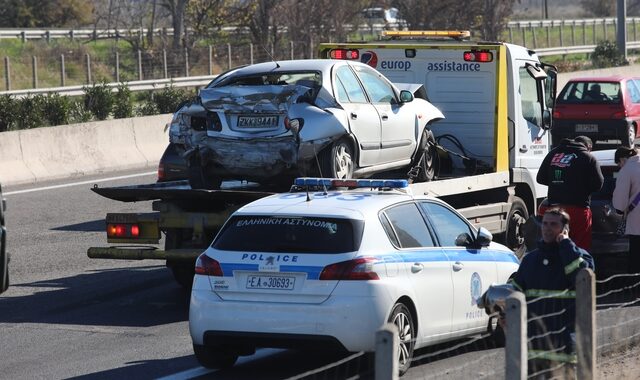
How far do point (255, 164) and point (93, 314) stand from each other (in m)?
2.18

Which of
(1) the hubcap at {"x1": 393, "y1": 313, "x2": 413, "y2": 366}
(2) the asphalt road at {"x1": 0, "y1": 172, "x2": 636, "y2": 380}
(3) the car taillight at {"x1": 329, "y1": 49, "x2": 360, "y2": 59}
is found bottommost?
(2) the asphalt road at {"x1": 0, "y1": 172, "x2": 636, "y2": 380}

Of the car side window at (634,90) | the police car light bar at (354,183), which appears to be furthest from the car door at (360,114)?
the car side window at (634,90)

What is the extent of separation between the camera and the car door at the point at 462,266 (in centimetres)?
1003

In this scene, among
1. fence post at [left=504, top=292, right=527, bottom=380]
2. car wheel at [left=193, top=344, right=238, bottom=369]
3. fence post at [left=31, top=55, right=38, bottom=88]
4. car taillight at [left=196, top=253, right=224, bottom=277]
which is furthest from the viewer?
fence post at [left=31, top=55, right=38, bottom=88]

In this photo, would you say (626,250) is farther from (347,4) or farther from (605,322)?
(347,4)

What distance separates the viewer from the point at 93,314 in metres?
12.2

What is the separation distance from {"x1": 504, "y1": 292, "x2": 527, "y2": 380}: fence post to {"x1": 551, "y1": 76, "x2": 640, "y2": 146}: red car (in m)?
22.1

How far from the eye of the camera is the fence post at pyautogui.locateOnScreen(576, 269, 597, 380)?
7.39m

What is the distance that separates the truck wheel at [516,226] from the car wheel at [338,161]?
3.05 m

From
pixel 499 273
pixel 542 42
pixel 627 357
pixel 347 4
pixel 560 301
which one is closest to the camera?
pixel 560 301

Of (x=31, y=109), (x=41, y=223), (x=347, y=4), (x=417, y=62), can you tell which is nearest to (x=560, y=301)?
(x=417, y=62)

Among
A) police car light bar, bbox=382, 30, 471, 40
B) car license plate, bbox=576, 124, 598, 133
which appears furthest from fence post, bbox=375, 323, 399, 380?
car license plate, bbox=576, 124, 598, 133

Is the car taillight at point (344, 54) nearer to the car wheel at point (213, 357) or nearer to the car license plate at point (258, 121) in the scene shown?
the car license plate at point (258, 121)

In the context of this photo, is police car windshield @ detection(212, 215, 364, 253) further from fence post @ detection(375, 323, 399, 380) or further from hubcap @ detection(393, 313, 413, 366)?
fence post @ detection(375, 323, 399, 380)
